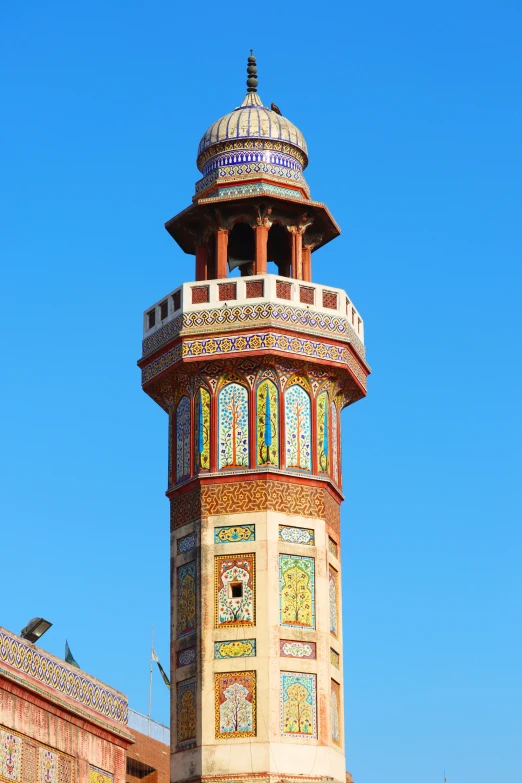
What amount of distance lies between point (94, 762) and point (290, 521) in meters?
5.86

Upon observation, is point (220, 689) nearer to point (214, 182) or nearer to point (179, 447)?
point (179, 447)

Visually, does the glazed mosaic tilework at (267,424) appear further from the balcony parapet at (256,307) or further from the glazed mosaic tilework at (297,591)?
the glazed mosaic tilework at (297,591)

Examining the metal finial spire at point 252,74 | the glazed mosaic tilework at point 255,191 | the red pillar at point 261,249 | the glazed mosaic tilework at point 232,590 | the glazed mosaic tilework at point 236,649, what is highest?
the metal finial spire at point 252,74

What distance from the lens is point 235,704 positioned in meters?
22.0

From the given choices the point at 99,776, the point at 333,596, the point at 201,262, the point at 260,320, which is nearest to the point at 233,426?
the point at 260,320

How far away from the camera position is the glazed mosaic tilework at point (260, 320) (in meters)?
23.7

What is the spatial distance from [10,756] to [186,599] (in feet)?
23.5

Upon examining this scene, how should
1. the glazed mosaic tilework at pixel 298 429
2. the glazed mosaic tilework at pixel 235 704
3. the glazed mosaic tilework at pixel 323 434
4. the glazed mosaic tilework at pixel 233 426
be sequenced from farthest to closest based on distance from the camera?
the glazed mosaic tilework at pixel 323 434
the glazed mosaic tilework at pixel 298 429
the glazed mosaic tilework at pixel 233 426
the glazed mosaic tilework at pixel 235 704

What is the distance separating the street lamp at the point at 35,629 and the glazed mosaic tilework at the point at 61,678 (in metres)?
0.64

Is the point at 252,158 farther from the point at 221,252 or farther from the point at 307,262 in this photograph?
the point at 307,262

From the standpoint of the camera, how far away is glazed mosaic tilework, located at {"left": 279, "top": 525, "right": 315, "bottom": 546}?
903 inches

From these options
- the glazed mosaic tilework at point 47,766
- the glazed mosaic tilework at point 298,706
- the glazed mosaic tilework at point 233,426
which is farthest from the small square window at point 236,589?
the glazed mosaic tilework at point 47,766

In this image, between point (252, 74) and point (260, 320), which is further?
point (252, 74)

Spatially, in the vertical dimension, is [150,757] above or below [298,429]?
below
